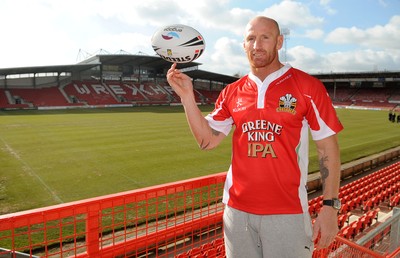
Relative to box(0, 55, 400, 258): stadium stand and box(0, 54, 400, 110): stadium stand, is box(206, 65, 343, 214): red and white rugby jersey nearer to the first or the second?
box(0, 55, 400, 258): stadium stand

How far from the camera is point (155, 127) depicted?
27.1 metres

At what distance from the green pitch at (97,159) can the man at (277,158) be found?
8983mm

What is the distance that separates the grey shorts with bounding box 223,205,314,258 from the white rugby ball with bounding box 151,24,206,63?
197cm

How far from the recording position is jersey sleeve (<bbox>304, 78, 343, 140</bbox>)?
7.14ft

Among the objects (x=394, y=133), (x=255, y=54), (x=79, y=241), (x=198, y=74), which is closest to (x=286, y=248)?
(x=255, y=54)

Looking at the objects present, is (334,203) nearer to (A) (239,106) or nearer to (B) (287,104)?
(B) (287,104)

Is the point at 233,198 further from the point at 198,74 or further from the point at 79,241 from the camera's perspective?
the point at 198,74

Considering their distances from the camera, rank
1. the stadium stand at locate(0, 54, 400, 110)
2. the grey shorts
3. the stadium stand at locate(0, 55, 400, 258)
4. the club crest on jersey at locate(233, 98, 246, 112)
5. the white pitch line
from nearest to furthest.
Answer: the grey shorts, the club crest on jersey at locate(233, 98, 246, 112), the stadium stand at locate(0, 55, 400, 258), the white pitch line, the stadium stand at locate(0, 54, 400, 110)

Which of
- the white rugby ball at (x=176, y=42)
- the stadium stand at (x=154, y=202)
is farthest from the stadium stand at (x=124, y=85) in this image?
the white rugby ball at (x=176, y=42)

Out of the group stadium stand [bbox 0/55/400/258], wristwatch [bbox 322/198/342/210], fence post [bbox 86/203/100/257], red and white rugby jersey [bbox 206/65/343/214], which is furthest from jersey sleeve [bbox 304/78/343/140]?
fence post [bbox 86/203/100/257]

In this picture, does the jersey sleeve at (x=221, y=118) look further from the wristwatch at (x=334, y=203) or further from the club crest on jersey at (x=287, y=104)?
the wristwatch at (x=334, y=203)

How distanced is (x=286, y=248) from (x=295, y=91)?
1132 mm

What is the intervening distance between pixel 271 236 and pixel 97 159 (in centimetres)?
1432

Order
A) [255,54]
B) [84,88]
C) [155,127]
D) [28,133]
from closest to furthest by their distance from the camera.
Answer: [255,54] → [28,133] → [155,127] → [84,88]
